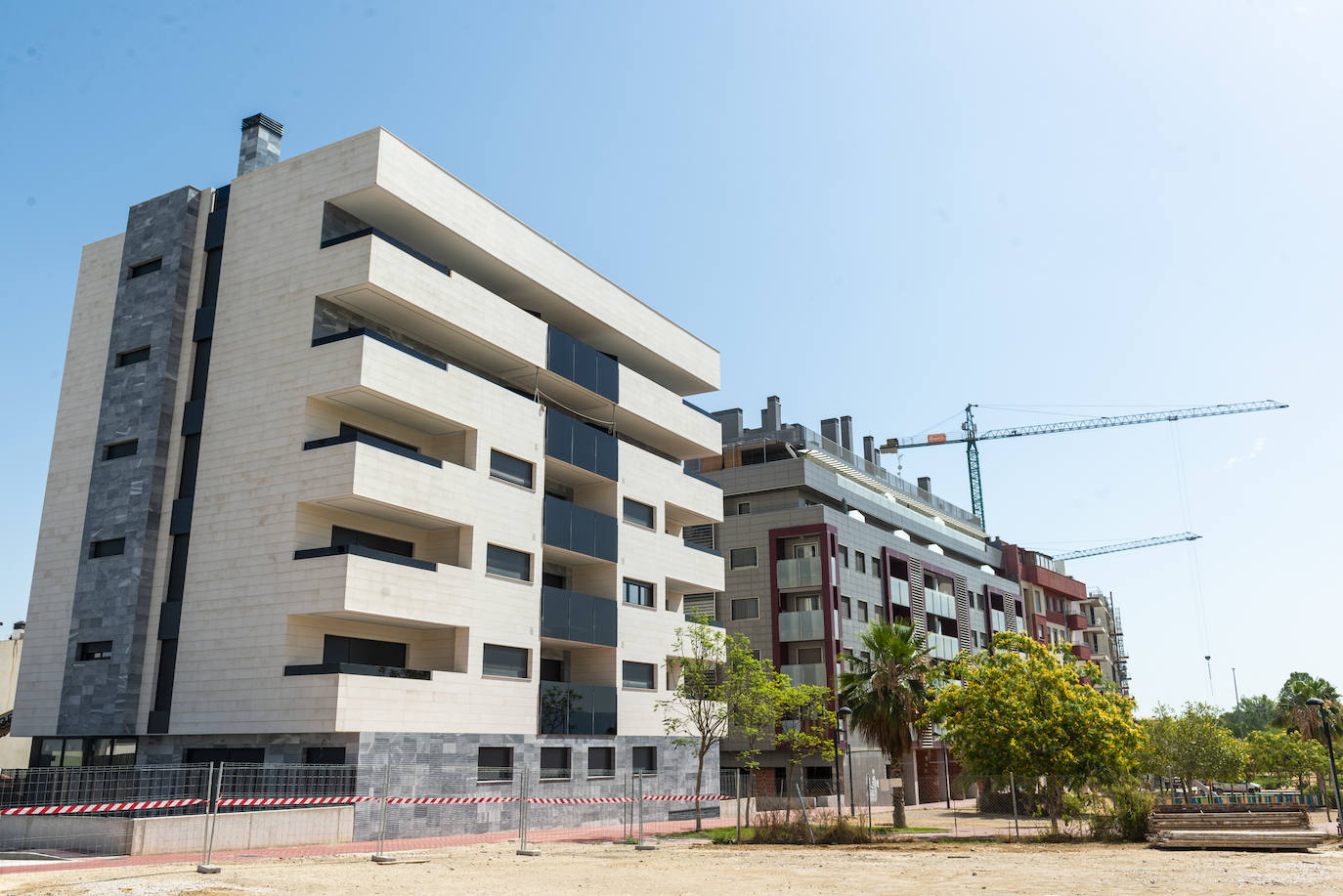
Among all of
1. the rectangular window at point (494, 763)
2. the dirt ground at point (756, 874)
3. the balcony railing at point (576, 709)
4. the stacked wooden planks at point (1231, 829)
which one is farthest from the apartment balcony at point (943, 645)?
the dirt ground at point (756, 874)

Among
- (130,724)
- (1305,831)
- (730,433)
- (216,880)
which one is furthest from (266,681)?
(730,433)

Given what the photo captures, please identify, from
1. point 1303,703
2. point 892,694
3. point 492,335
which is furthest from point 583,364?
point 1303,703

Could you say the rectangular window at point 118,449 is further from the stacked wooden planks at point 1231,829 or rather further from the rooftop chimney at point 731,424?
the rooftop chimney at point 731,424

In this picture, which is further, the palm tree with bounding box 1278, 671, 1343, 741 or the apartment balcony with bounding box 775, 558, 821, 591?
the palm tree with bounding box 1278, 671, 1343, 741

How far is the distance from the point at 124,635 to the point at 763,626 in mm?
33706

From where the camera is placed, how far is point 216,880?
61.5 feet

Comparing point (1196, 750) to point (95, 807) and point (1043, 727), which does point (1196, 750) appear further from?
point (95, 807)

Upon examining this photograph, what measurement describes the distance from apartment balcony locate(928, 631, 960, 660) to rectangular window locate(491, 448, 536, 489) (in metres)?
36.0

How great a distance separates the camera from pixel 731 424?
225 ft

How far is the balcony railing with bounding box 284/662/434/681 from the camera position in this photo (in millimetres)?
30453

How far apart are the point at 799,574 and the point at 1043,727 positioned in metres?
26.5

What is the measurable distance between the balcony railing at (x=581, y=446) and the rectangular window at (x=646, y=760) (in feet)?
37.6

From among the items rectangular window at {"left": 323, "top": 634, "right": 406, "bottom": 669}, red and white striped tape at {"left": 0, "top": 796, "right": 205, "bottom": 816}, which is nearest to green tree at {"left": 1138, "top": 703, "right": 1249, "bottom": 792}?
rectangular window at {"left": 323, "top": 634, "right": 406, "bottom": 669}

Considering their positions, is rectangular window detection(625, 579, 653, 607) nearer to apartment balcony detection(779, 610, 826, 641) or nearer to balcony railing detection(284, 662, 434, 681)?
balcony railing detection(284, 662, 434, 681)
